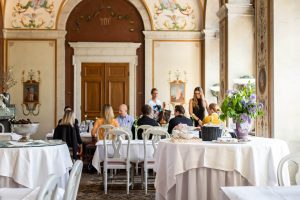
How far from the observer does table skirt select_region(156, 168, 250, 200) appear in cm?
503

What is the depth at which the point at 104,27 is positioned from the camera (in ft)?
44.4

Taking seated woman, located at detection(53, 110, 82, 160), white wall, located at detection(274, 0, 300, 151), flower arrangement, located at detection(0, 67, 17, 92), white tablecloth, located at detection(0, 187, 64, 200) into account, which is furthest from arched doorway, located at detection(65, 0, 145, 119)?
white tablecloth, located at detection(0, 187, 64, 200)

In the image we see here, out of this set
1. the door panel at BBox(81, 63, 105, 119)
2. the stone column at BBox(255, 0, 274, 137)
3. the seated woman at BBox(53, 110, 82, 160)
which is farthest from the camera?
the door panel at BBox(81, 63, 105, 119)

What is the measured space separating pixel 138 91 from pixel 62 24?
288cm

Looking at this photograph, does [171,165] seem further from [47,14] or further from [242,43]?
[47,14]

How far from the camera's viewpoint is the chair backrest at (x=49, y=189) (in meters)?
2.11

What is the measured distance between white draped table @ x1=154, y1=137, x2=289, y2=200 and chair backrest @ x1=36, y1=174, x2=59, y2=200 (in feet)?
9.37

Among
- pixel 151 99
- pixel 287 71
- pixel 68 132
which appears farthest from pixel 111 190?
pixel 151 99

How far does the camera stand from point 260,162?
495 cm

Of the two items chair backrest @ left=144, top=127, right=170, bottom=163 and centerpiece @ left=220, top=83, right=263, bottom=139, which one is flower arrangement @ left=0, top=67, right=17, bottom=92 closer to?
chair backrest @ left=144, top=127, right=170, bottom=163

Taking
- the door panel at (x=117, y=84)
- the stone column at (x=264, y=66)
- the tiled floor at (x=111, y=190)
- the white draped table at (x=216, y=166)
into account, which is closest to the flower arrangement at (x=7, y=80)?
the door panel at (x=117, y=84)

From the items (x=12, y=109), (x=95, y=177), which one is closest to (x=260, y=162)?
(x=95, y=177)

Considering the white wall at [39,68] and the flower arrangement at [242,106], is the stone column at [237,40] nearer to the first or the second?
the flower arrangement at [242,106]

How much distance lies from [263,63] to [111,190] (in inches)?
125
